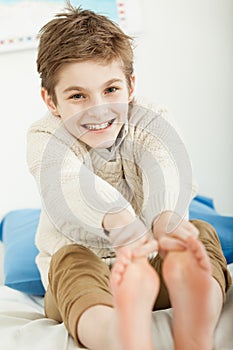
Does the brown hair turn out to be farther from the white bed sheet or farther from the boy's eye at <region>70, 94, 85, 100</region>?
the white bed sheet

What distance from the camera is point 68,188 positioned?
3.21 ft

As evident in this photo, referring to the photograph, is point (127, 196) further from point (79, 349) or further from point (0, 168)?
point (0, 168)

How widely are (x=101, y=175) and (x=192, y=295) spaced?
447 millimetres

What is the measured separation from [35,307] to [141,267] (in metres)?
0.66

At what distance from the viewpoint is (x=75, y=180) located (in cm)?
98

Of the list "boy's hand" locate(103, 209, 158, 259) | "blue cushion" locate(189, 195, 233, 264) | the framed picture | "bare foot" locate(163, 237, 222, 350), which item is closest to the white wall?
the framed picture

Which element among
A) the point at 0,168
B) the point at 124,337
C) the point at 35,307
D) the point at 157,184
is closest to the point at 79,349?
the point at 124,337

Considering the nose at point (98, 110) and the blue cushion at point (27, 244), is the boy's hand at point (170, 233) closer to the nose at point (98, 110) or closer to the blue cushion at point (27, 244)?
the nose at point (98, 110)

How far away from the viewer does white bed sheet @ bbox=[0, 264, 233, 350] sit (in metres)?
0.88

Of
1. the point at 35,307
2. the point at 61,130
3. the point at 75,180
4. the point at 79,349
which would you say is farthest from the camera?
the point at 35,307

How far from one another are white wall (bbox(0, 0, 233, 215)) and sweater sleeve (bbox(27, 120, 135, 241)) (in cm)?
74

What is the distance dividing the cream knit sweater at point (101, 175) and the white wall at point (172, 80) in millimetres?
695

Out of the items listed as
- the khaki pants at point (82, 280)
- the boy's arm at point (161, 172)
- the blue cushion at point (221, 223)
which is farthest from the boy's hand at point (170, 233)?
the blue cushion at point (221, 223)

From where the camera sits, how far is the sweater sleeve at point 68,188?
0.94 meters
